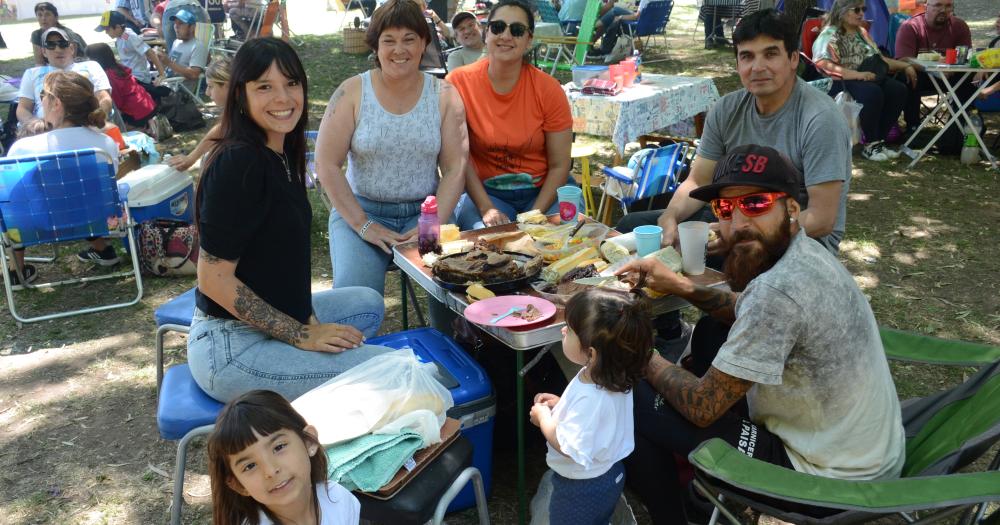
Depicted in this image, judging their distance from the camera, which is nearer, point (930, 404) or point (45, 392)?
point (930, 404)

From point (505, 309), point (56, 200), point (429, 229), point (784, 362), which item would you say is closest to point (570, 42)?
point (56, 200)

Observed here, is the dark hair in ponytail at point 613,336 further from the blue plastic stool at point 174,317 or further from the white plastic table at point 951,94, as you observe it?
the white plastic table at point 951,94

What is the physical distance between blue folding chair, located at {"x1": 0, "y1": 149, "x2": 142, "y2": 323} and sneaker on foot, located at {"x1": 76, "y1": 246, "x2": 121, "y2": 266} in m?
0.81

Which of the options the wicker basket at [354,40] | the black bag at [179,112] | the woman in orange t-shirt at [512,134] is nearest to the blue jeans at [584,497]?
the woman in orange t-shirt at [512,134]

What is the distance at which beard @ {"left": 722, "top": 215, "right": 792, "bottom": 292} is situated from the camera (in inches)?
91.8

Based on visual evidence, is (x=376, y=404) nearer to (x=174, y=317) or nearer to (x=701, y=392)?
(x=701, y=392)

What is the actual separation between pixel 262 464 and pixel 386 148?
2194 mm

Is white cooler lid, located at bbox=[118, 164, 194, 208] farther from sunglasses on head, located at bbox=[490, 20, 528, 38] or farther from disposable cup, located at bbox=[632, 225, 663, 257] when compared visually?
disposable cup, located at bbox=[632, 225, 663, 257]

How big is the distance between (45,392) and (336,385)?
2571 mm

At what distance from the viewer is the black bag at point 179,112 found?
9555 mm

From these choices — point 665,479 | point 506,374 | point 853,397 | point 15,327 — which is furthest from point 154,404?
point 853,397

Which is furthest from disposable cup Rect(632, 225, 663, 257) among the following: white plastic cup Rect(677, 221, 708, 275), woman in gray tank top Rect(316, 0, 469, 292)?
woman in gray tank top Rect(316, 0, 469, 292)

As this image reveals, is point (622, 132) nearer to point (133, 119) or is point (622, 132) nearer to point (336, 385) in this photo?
point (336, 385)

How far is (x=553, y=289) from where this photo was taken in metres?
2.90
